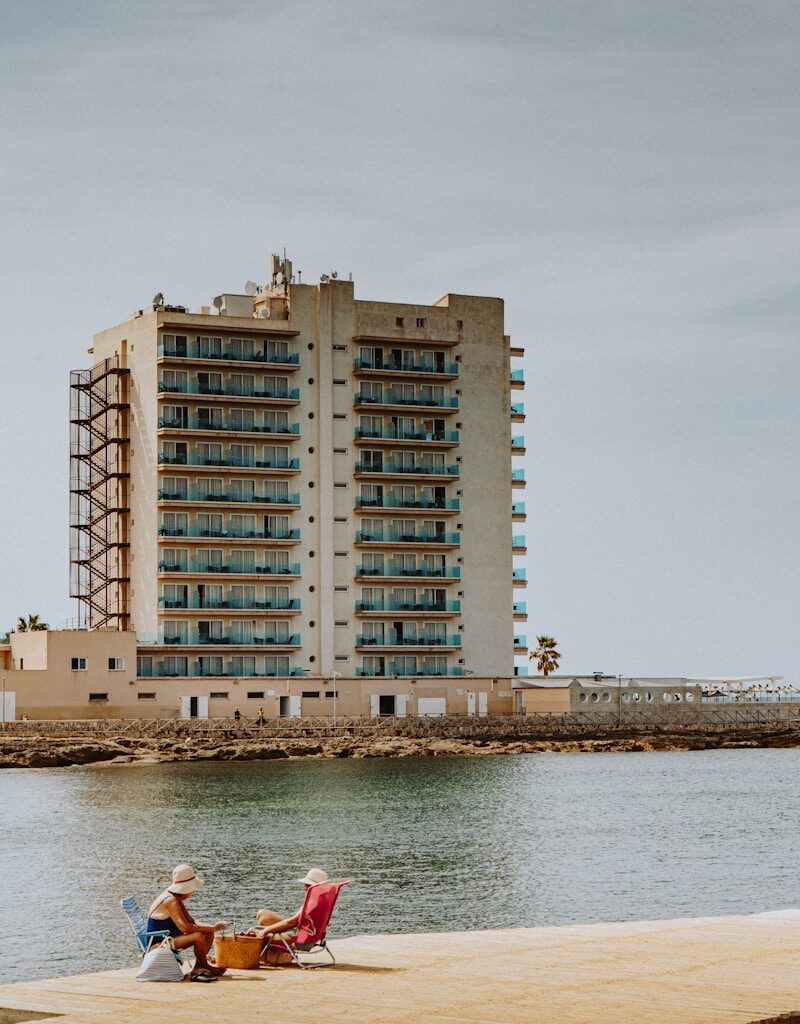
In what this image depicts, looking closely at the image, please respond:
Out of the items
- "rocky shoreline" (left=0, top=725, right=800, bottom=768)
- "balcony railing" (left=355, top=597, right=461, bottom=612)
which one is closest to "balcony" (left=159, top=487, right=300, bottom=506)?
"balcony railing" (left=355, top=597, right=461, bottom=612)

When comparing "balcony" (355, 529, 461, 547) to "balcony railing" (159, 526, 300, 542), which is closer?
"balcony railing" (159, 526, 300, 542)

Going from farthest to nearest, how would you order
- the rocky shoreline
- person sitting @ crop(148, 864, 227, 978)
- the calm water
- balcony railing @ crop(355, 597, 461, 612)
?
balcony railing @ crop(355, 597, 461, 612) < the rocky shoreline < the calm water < person sitting @ crop(148, 864, 227, 978)

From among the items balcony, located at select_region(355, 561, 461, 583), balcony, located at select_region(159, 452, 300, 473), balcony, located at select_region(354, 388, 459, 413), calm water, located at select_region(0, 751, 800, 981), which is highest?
balcony, located at select_region(354, 388, 459, 413)

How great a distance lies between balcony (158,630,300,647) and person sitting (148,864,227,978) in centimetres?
8163

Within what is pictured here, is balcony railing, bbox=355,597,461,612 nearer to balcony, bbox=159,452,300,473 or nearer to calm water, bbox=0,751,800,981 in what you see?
balcony, bbox=159,452,300,473

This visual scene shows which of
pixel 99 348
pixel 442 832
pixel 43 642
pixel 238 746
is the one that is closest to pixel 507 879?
pixel 442 832

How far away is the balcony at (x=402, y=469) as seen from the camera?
105 meters

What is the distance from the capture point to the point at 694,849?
44.2 metres

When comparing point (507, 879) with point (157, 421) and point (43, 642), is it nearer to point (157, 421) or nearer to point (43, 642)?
point (43, 642)

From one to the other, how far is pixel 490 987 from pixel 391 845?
30.3 meters

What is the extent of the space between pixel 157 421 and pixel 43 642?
1681 cm

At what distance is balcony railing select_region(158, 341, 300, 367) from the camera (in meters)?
102

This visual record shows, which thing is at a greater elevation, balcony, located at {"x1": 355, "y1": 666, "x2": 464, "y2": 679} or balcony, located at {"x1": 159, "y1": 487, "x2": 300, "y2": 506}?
balcony, located at {"x1": 159, "y1": 487, "x2": 300, "y2": 506}

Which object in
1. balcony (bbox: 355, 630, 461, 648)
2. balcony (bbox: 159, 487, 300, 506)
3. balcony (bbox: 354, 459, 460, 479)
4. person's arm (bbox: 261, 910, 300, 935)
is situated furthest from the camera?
balcony (bbox: 354, 459, 460, 479)
